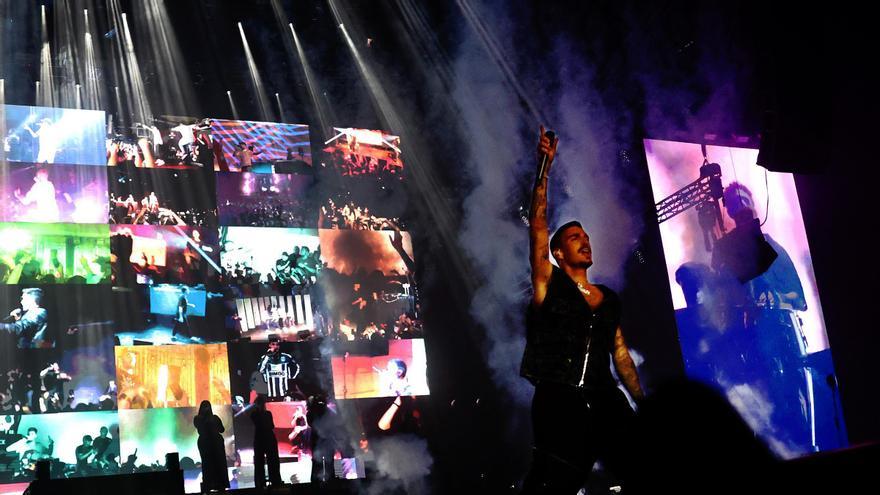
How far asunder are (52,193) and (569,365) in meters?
5.19

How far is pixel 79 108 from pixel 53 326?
190 centimetres

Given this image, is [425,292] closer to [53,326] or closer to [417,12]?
[417,12]

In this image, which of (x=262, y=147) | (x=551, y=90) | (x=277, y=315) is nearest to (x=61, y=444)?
(x=277, y=315)

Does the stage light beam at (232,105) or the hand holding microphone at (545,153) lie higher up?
the stage light beam at (232,105)

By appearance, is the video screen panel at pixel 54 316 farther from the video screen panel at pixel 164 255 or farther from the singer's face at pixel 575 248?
the singer's face at pixel 575 248

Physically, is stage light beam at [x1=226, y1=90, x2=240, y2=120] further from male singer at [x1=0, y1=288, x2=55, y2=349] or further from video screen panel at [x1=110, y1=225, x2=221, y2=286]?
male singer at [x1=0, y1=288, x2=55, y2=349]

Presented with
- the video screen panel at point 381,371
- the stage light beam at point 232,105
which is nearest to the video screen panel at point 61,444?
the video screen panel at point 381,371

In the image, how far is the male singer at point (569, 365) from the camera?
3039mm

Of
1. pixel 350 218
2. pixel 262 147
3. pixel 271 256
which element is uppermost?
pixel 262 147

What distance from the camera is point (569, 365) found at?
318cm

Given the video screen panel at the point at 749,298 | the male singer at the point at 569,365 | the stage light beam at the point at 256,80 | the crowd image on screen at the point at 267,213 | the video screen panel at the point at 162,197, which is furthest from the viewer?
the video screen panel at the point at 749,298

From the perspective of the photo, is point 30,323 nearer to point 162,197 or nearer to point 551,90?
point 162,197

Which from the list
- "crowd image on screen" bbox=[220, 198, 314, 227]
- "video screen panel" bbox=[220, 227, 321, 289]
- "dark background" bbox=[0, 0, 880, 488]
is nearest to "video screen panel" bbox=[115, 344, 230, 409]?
"video screen panel" bbox=[220, 227, 321, 289]

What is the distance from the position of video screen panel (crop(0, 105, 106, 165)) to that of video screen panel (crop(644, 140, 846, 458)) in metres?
5.42
